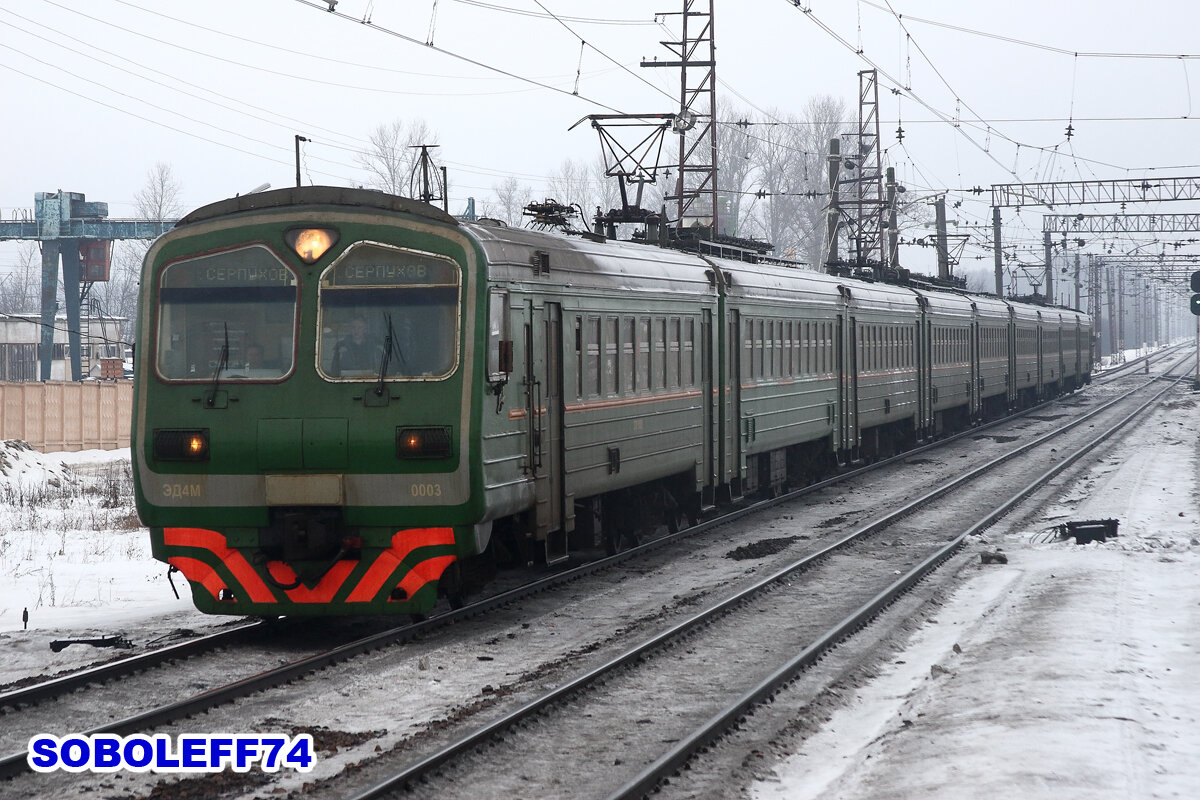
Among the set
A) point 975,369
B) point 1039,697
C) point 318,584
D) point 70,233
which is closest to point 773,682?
point 1039,697

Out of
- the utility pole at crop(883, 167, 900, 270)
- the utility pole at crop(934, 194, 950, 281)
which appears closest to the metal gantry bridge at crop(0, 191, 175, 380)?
the utility pole at crop(883, 167, 900, 270)

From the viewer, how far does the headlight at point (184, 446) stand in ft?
31.2

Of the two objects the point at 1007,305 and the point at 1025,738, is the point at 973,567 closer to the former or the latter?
the point at 1025,738

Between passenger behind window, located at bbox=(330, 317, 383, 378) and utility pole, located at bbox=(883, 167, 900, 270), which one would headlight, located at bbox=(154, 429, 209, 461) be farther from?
utility pole, located at bbox=(883, 167, 900, 270)

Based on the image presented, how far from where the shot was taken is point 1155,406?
43.6 m

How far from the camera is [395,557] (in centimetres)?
937

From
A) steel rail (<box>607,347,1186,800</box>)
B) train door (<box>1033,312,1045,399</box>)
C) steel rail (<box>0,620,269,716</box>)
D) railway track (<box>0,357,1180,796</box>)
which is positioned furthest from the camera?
train door (<box>1033,312,1045,399</box>)

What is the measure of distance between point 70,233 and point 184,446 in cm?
5735

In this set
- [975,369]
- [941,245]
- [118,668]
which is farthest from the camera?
[941,245]

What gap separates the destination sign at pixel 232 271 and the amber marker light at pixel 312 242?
0.51 feet

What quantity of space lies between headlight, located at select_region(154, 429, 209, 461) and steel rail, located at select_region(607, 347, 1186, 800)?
163 inches

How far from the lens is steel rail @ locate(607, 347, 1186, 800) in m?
6.50

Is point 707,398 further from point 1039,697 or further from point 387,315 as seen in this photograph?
point 1039,697

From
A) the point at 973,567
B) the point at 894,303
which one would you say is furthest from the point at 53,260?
the point at 973,567
